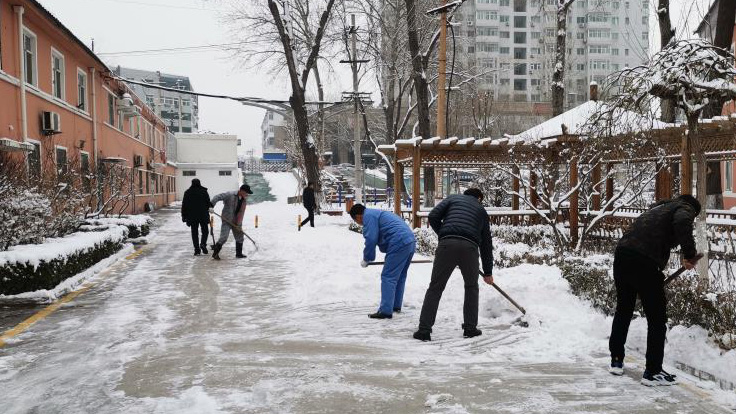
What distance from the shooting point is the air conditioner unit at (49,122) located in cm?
1581

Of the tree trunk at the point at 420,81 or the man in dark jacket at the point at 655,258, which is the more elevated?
the tree trunk at the point at 420,81

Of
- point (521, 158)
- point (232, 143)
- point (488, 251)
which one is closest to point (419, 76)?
point (521, 158)

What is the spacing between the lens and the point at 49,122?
15.8 metres

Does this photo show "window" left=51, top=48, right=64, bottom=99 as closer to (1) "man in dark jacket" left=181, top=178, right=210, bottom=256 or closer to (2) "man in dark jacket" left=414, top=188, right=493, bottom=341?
(1) "man in dark jacket" left=181, top=178, right=210, bottom=256

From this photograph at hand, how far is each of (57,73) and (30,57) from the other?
230 centimetres

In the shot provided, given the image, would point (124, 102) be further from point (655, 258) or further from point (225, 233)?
point (655, 258)

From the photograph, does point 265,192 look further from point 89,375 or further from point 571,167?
point 89,375

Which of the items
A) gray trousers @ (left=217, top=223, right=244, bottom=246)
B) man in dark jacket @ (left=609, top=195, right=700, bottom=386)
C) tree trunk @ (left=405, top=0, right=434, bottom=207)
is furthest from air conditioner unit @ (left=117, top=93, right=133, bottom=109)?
man in dark jacket @ (left=609, top=195, right=700, bottom=386)

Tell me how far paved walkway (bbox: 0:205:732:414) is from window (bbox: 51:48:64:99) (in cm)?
1254

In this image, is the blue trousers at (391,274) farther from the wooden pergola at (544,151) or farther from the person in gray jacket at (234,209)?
the person in gray jacket at (234,209)

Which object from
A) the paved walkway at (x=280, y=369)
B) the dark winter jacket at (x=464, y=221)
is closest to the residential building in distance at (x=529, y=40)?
the dark winter jacket at (x=464, y=221)

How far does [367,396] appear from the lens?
4.32m

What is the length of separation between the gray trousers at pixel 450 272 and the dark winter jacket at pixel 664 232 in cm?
160

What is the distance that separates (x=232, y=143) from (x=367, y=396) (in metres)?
46.4
